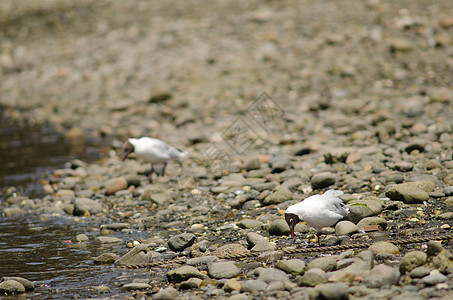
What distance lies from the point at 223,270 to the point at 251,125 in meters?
7.20

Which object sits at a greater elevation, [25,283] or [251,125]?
[251,125]

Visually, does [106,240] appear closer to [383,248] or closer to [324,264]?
[324,264]

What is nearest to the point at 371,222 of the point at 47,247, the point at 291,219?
the point at 291,219

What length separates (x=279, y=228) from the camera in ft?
20.8

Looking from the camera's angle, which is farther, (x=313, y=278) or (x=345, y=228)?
(x=345, y=228)

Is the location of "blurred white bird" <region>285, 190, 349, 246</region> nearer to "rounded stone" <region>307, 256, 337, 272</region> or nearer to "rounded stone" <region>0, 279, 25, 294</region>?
"rounded stone" <region>307, 256, 337, 272</region>

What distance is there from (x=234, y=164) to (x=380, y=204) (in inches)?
143

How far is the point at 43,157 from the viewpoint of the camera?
12.3m

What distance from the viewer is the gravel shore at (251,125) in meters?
5.29

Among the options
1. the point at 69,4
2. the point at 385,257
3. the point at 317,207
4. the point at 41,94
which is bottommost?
the point at 385,257

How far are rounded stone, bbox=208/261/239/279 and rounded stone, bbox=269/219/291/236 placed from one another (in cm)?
112

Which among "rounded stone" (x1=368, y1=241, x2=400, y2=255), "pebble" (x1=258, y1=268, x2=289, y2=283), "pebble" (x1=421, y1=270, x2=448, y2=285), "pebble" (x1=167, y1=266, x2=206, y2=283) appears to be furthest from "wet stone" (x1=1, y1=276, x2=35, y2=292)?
"pebble" (x1=421, y1=270, x2=448, y2=285)

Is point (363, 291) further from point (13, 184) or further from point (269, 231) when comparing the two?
point (13, 184)

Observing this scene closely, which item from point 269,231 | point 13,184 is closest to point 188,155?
point 13,184
